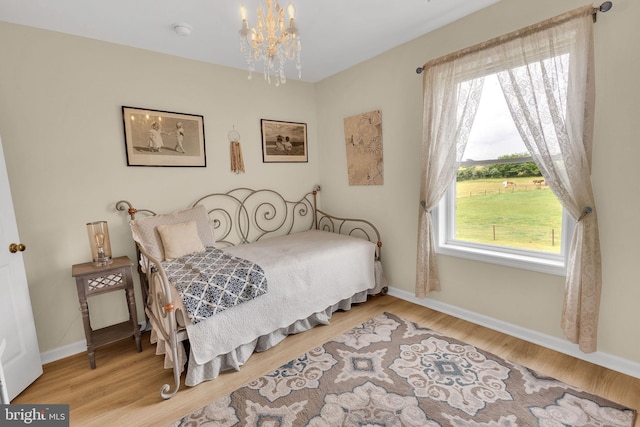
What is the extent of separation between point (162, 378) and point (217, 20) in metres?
2.61

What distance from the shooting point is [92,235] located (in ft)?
7.56

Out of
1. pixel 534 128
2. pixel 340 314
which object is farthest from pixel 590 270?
pixel 340 314

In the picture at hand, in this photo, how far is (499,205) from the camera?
2479mm

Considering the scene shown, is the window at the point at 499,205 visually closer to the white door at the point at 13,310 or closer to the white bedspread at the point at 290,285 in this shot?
the white bedspread at the point at 290,285

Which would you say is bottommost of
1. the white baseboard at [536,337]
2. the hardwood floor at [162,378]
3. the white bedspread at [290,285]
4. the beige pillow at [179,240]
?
the hardwood floor at [162,378]

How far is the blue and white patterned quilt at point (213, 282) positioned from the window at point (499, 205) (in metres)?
1.73

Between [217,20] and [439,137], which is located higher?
[217,20]

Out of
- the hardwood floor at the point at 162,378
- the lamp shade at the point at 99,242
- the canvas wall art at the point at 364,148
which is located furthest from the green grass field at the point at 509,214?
the lamp shade at the point at 99,242

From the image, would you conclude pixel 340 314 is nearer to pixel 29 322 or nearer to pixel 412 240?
pixel 412 240

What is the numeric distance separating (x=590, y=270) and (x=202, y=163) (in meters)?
3.20

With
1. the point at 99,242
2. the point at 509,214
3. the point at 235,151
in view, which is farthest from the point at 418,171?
the point at 99,242

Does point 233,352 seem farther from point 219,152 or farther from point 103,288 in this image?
point 219,152

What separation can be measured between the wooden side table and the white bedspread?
2.67 ft

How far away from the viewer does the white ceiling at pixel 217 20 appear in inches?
81.8
